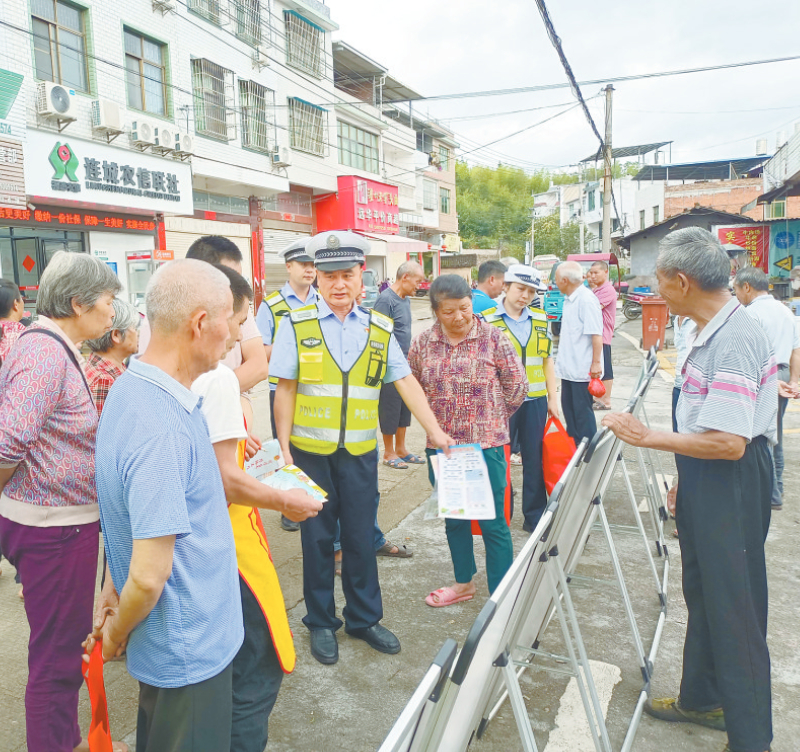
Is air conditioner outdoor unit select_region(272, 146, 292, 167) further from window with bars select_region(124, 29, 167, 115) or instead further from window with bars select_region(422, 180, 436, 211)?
window with bars select_region(422, 180, 436, 211)

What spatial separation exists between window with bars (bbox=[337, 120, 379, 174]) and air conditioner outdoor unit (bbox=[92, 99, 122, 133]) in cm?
1362

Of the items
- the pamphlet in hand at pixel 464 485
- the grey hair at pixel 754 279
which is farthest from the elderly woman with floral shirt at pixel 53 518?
the grey hair at pixel 754 279

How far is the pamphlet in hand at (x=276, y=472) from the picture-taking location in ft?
7.25

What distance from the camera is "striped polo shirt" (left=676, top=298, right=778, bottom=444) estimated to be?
220cm

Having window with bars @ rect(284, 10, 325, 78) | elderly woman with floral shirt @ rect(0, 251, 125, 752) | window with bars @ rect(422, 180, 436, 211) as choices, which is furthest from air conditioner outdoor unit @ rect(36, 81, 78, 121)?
window with bars @ rect(422, 180, 436, 211)

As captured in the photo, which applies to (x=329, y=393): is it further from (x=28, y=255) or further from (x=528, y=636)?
(x=28, y=255)

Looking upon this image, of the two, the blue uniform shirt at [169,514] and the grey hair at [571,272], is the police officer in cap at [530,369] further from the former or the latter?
the blue uniform shirt at [169,514]

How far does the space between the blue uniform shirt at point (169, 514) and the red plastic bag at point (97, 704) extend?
0.32ft

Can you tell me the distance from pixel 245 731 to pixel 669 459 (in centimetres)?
551

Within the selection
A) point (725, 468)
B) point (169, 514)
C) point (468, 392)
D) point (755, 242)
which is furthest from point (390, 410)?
point (755, 242)

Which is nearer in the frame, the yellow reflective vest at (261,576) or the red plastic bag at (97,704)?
the red plastic bag at (97,704)

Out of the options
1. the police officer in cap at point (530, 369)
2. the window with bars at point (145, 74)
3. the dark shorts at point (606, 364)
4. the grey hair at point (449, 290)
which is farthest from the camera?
the window with bars at point (145, 74)

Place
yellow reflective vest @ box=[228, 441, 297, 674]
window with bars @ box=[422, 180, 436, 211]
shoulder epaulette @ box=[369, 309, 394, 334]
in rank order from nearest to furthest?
yellow reflective vest @ box=[228, 441, 297, 674], shoulder epaulette @ box=[369, 309, 394, 334], window with bars @ box=[422, 180, 436, 211]

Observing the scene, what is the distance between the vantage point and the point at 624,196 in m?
54.2
